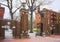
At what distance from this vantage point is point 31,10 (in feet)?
103

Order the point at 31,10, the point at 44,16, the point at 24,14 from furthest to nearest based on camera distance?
the point at 31,10 < the point at 44,16 < the point at 24,14

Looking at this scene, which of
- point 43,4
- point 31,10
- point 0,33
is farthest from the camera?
point 43,4

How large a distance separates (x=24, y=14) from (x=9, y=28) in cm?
231

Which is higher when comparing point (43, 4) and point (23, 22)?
point (43, 4)

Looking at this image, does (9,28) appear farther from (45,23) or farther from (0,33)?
(45,23)

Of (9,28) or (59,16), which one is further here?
(59,16)

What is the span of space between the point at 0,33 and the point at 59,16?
15752 mm

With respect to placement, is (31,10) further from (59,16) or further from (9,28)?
(9,28)

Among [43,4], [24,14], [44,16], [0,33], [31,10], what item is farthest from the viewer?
[43,4]

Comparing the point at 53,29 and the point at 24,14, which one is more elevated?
the point at 24,14

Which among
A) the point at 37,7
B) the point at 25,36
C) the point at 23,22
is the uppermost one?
the point at 37,7

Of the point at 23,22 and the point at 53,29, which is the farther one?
the point at 53,29

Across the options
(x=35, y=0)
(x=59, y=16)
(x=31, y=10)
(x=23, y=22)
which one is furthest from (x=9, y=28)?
(x=59, y=16)

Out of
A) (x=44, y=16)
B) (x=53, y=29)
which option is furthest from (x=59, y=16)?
(x=44, y=16)
